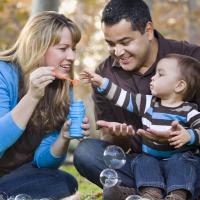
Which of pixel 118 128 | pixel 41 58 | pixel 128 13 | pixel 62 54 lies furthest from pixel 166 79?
pixel 41 58

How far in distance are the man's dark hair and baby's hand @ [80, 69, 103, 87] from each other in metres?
0.42

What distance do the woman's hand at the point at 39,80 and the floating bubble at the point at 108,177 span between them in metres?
0.63

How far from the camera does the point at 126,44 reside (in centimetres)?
414

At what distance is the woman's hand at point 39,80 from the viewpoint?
143 inches

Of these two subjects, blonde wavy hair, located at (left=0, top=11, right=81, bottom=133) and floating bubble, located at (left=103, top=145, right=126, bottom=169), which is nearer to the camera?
floating bubble, located at (left=103, top=145, right=126, bottom=169)

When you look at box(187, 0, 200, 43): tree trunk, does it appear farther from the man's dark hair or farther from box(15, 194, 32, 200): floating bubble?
box(15, 194, 32, 200): floating bubble

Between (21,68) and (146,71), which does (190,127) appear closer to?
(146,71)

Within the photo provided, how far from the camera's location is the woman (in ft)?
12.8

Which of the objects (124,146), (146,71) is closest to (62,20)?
(146,71)

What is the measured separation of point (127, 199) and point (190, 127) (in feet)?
2.24

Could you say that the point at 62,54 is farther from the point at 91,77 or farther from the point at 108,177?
the point at 108,177

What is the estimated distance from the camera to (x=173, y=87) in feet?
12.8

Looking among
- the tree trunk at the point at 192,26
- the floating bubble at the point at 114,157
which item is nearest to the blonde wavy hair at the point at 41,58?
the floating bubble at the point at 114,157

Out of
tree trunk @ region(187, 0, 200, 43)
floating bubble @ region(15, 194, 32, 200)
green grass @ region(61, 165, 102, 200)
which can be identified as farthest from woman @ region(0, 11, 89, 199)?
tree trunk @ region(187, 0, 200, 43)
